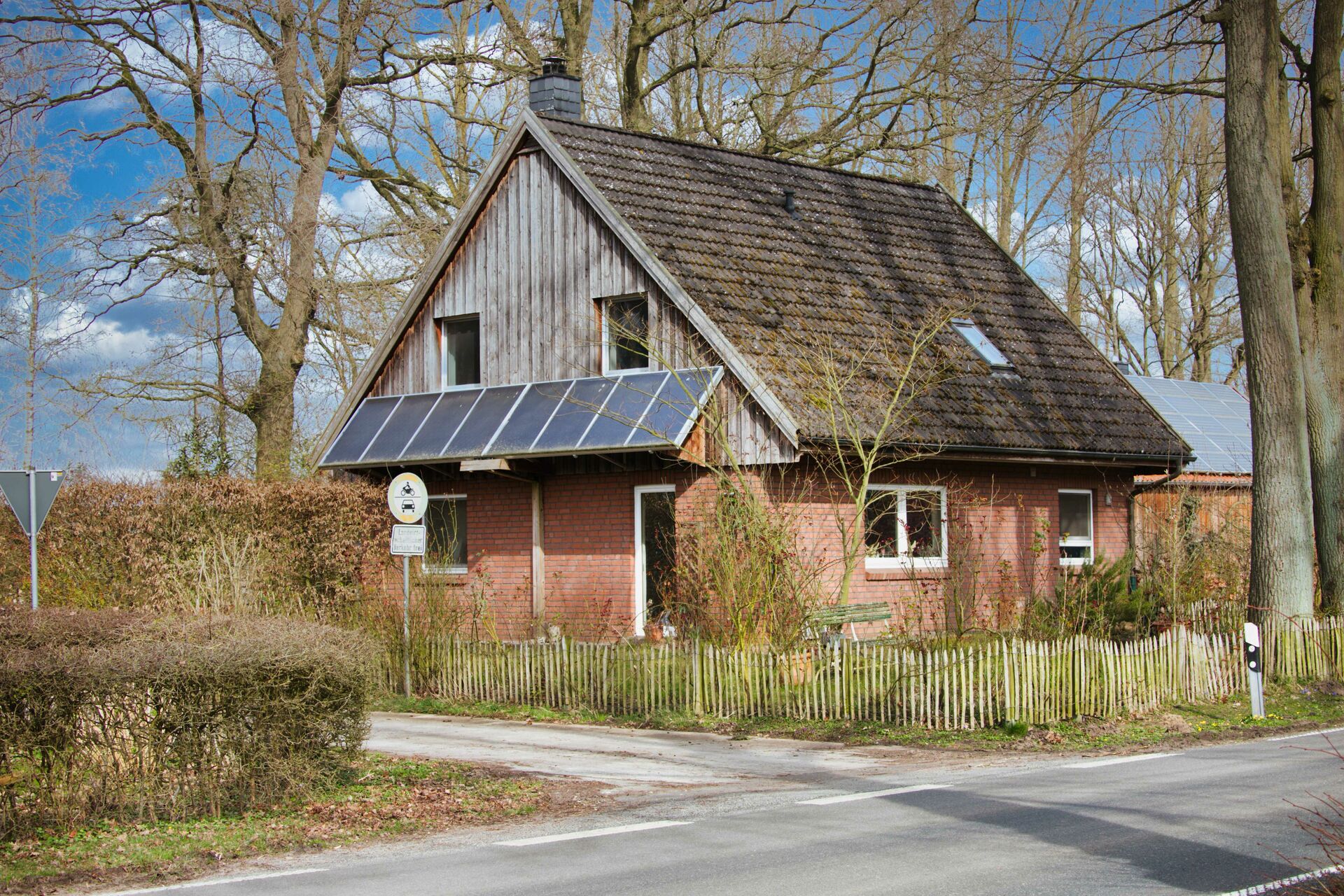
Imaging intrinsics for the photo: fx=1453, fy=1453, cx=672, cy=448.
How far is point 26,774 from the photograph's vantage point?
9.52 m

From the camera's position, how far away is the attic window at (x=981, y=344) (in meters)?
22.8

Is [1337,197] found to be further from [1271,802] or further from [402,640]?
[402,640]

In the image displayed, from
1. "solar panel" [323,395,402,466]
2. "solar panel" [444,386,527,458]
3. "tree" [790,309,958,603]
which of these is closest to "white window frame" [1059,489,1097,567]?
"tree" [790,309,958,603]

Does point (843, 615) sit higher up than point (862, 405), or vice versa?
point (862, 405)

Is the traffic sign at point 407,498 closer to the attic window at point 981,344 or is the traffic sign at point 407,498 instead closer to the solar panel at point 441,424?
the solar panel at point 441,424

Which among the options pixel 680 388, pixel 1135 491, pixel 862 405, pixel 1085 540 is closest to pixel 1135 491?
pixel 1135 491

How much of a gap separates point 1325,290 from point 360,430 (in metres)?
14.6

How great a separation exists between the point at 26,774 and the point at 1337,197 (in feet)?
57.1

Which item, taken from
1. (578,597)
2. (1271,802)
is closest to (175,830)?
(1271,802)

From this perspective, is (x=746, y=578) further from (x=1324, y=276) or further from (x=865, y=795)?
(x=1324, y=276)

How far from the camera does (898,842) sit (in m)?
9.16

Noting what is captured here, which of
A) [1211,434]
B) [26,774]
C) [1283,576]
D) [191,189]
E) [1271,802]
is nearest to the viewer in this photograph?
[26,774]

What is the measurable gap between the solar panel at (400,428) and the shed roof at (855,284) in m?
4.75

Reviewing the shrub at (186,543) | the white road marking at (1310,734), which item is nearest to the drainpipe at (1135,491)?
the white road marking at (1310,734)
